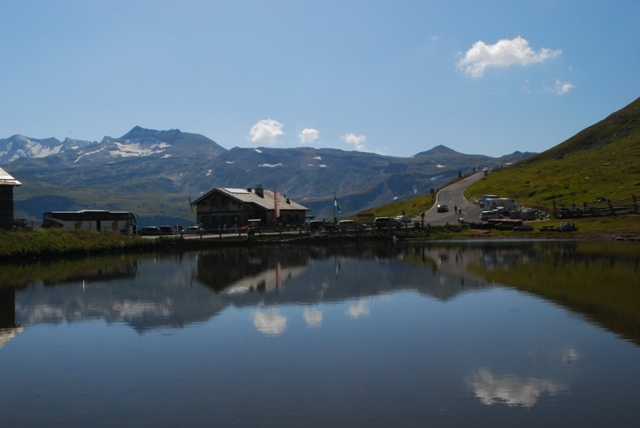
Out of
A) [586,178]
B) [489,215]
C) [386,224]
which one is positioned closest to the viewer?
[386,224]

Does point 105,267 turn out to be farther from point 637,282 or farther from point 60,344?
point 637,282

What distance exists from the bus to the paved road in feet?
151

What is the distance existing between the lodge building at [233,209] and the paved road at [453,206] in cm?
2402

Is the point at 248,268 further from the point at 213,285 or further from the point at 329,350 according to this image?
the point at 329,350

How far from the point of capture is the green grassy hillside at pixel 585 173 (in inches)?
3858

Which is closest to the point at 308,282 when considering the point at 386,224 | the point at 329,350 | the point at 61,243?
the point at 329,350

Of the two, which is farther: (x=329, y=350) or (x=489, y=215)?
(x=489, y=215)

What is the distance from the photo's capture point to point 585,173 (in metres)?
116

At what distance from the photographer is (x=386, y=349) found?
827 inches

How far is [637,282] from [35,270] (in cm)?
4293

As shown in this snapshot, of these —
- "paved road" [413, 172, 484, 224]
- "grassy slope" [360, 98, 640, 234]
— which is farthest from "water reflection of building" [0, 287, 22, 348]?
"paved road" [413, 172, 484, 224]

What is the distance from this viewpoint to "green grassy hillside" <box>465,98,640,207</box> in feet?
322

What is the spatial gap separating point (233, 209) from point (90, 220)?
24.0 m

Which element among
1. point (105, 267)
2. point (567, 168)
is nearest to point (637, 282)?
point (105, 267)
